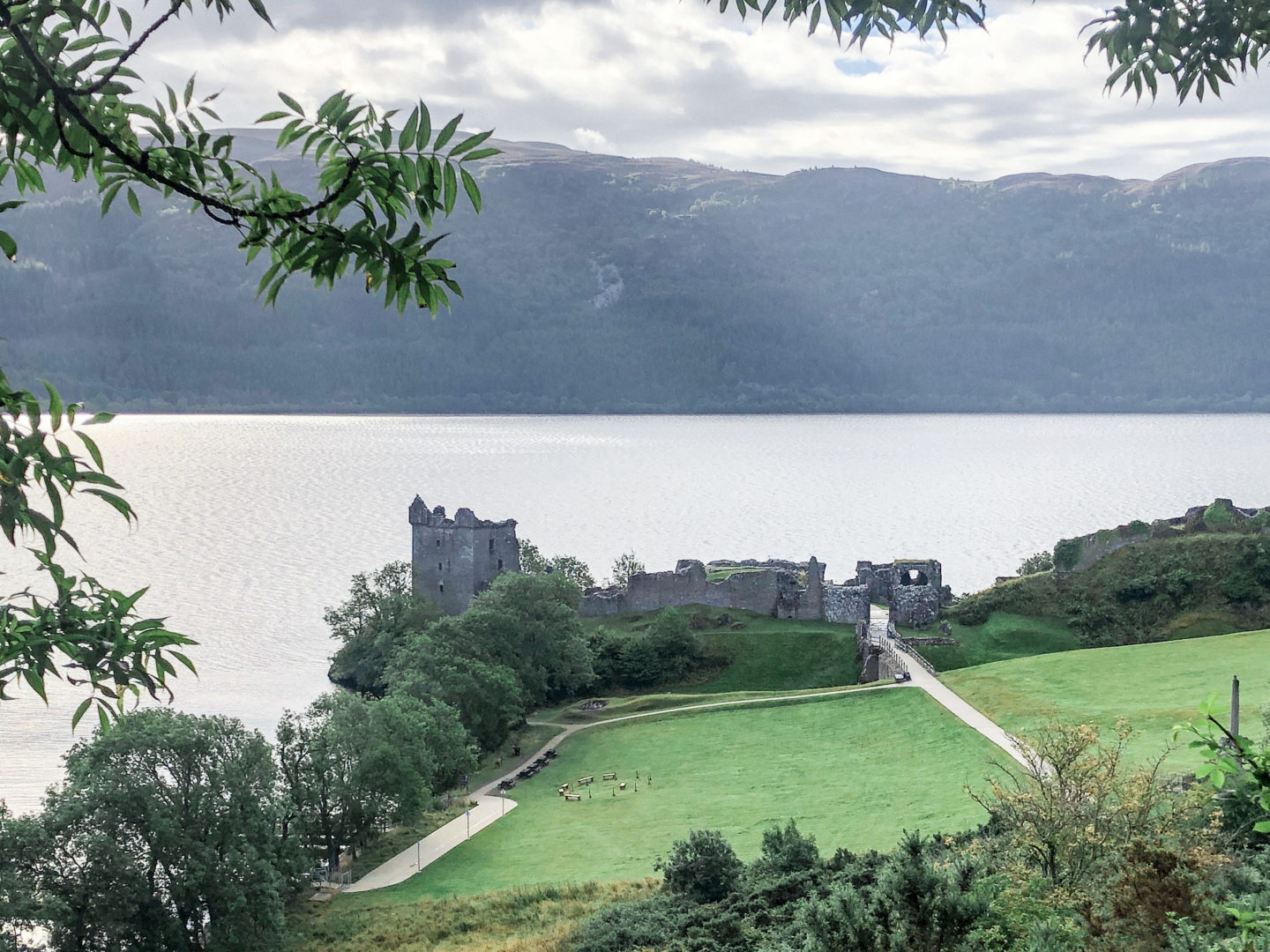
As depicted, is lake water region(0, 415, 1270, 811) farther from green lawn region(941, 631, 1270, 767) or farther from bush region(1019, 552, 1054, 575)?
green lawn region(941, 631, 1270, 767)

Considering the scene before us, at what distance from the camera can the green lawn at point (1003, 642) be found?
54750 millimetres

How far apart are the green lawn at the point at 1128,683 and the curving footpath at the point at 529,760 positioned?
0.62 metres

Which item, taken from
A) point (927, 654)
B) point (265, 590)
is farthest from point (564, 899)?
point (265, 590)

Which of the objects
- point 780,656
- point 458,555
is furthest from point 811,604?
point 458,555

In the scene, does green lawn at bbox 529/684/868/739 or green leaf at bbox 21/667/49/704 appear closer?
green leaf at bbox 21/667/49/704

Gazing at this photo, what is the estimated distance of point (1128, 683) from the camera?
41.9 meters

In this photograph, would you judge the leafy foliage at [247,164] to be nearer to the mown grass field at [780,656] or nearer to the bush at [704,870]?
the bush at [704,870]

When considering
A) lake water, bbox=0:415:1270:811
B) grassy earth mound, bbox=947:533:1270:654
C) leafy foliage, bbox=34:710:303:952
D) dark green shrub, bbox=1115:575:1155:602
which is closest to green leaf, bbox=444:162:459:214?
leafy foliage, bbox=34:710:303:952

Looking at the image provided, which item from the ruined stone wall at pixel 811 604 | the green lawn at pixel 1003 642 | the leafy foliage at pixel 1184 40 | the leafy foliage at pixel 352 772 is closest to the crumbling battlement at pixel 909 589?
the green lawn at pixel 1003 642

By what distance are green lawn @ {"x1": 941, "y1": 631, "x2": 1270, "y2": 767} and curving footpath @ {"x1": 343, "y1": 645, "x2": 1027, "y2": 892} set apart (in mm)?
619

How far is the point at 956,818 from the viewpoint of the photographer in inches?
1172

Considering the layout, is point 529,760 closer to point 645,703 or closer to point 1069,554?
point 645,703

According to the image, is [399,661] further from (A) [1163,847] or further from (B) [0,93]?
(B) [0,93]

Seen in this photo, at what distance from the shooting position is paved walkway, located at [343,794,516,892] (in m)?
37.1
